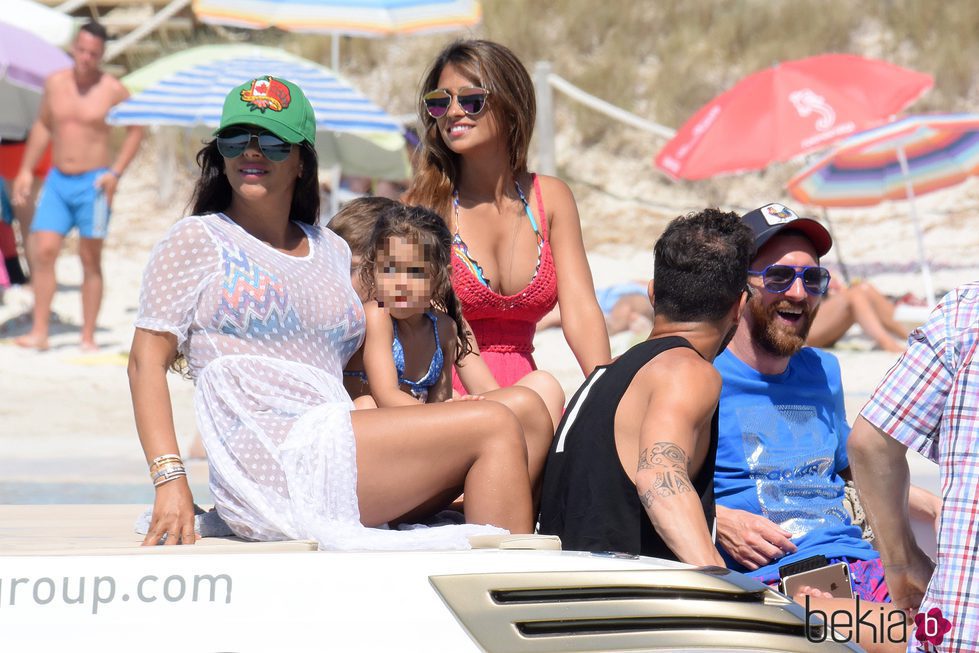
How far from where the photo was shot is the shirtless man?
10.1 m

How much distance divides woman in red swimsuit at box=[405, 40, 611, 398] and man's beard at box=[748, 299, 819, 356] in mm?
481

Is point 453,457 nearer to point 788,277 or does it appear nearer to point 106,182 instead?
point 788,277

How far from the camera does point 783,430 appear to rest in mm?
3527

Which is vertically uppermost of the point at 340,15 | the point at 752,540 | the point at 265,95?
the point at 340,15

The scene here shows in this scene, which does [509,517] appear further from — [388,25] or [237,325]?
[388,25]

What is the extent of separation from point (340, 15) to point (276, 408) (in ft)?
25.5

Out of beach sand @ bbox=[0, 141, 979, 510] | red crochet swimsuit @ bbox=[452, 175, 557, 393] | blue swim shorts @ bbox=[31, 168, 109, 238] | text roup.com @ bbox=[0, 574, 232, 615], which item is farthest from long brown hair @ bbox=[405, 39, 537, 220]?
blue swim shorts @ bbox=[31, 168, 109, 238]

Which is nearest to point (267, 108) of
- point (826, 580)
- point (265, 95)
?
point (265, 95)

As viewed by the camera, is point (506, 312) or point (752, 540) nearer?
point (752, 540)

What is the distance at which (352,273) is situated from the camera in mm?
3914

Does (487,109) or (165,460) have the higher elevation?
(487,109)

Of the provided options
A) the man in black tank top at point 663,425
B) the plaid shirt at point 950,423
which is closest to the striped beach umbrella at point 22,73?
the man in black tank top at point 663,425

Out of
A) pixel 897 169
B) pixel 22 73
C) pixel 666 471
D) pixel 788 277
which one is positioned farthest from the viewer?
pixel 897 169

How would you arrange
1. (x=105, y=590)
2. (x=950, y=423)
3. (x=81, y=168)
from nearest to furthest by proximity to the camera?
1. (x=950, y=423)
2. (x=105, y=590)
3. (x=81, y=168)
